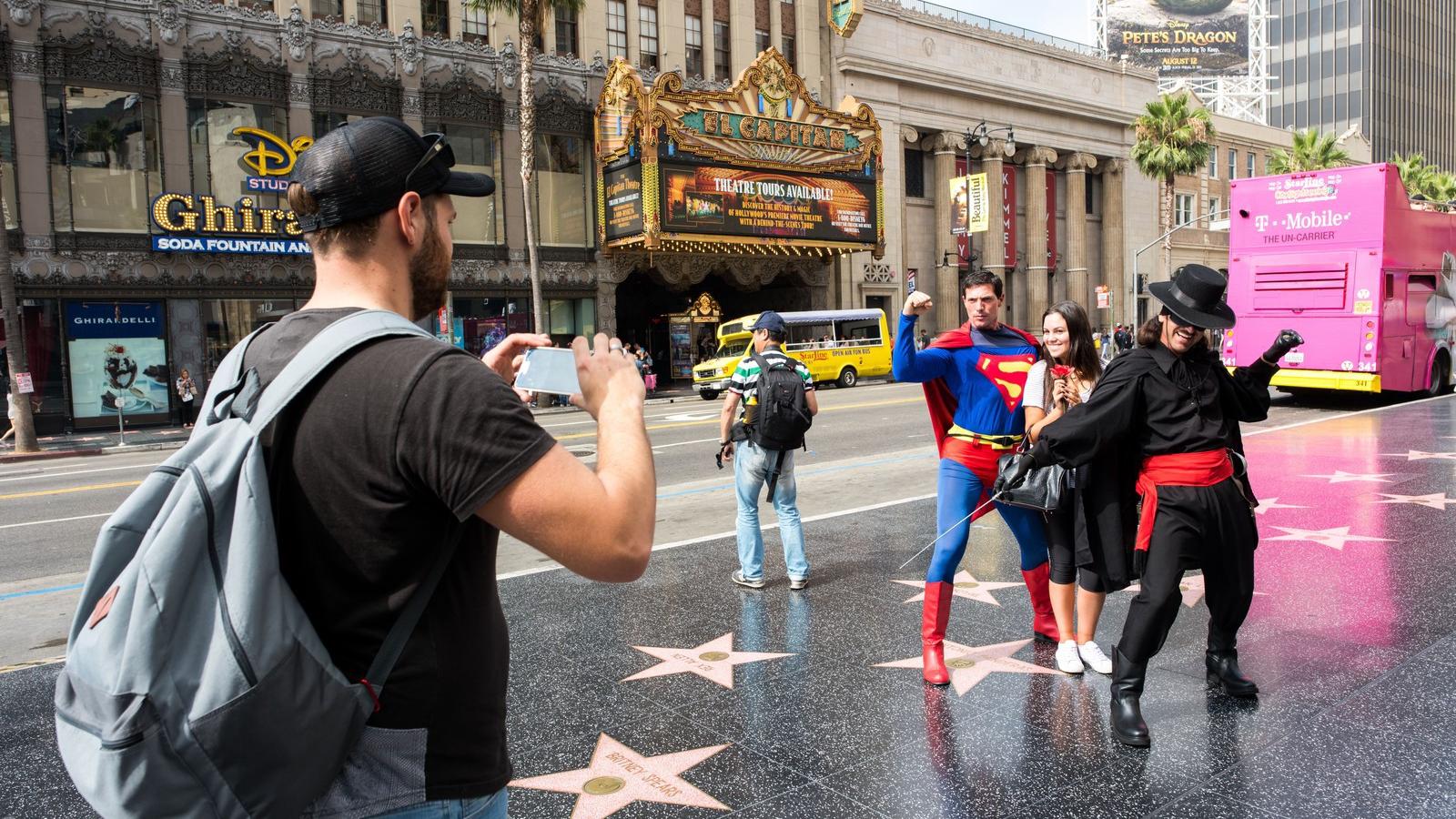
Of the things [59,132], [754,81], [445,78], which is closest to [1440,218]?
[754,81]

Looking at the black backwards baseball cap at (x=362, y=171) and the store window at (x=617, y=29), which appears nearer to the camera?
the black backwards baseball cap at (x=362, y=171)

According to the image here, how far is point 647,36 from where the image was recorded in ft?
113

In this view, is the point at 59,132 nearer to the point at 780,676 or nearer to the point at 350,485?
the point at 780,676

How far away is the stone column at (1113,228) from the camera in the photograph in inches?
1961

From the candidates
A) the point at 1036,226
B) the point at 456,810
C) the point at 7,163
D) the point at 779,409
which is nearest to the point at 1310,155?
the point at 1036,226

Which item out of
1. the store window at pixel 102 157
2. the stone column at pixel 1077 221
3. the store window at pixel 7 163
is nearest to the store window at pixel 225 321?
the store window at pixel 102 157

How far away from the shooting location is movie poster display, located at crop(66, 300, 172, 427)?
24156 mm

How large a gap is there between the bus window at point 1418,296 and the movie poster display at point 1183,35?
57.3m

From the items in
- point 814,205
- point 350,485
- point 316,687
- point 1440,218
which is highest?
point 814,205

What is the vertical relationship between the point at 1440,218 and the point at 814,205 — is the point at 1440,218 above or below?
below

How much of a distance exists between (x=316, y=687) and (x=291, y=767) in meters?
0.13

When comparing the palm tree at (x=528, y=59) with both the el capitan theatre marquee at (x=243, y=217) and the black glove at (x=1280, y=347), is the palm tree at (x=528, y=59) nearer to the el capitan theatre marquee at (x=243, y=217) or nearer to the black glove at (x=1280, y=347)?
the el capitan theatre marquee at (x=243, y=217)

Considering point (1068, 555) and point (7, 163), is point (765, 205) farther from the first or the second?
point (1068, 555)

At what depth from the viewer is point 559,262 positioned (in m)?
32.1
